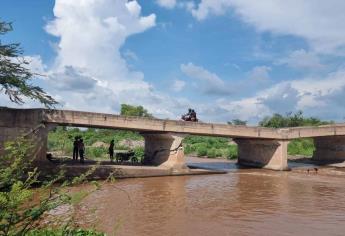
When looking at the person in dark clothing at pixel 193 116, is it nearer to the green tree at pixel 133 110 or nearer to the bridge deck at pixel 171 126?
the bridge deck at pixel 171 126

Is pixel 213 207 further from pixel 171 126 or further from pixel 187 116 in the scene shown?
pixel 187 116

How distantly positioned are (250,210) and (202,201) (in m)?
2.25

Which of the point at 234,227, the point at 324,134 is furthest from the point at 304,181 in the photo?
the point at 234,227

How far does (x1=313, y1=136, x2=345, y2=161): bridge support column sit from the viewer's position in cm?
3566

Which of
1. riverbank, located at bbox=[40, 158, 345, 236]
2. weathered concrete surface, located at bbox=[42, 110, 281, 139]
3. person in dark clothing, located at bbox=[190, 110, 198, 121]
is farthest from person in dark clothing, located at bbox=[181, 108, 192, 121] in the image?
riverbank, located at bbox=[40, 158, 345, 236]

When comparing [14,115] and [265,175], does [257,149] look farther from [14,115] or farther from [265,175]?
[14,115]

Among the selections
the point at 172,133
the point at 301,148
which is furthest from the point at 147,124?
the point at 301,148

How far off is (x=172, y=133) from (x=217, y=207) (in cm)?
1154

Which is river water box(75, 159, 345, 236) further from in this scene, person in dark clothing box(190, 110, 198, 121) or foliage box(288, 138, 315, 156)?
foliage box(288, 138, 315, 156)

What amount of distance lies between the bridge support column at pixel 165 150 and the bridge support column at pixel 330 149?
15.2 metres

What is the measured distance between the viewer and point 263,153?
31.8 metres

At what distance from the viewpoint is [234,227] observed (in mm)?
11281

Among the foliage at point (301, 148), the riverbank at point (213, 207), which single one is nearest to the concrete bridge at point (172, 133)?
the riverbank at point (213, 207)

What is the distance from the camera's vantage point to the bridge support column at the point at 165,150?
25734 mm
